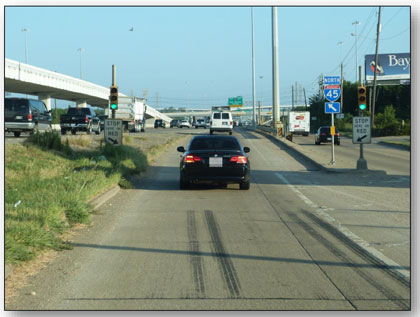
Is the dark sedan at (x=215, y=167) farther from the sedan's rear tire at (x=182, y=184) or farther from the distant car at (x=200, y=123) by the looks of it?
the distant car at (x=200, y=123)

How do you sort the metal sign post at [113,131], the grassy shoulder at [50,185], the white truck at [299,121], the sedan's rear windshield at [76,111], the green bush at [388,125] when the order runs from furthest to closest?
1. the green bush at [388,125]
2. the white truck at [299,121]
3. the sedan's rear windshield at [76,111]
4. the metal sign post at [113,131]
5. the grassy shoulder at [50,185]

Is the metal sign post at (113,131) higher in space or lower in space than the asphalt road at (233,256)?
higher

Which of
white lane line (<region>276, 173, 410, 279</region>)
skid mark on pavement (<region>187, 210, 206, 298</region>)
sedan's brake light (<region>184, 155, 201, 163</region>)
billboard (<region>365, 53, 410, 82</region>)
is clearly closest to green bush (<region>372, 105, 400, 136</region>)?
billboard (<region>365, 53, 410, 82</region>)

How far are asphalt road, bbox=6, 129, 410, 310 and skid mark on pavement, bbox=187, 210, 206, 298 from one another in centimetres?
1

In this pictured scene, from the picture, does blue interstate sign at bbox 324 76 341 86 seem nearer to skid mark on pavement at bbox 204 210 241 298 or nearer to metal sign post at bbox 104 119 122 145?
metal sign post at bbox 104 119 122 145

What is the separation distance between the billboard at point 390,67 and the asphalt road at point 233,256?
8219cm

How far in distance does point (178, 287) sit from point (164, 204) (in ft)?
23.3

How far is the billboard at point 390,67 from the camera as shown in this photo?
9369cm

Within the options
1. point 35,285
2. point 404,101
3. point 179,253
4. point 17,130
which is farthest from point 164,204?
point 404,101

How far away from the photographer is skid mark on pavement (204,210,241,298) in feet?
22.3

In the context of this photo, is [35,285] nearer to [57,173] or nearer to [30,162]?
[57,173]

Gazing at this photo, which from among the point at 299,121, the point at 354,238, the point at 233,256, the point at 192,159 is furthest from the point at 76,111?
the point at 233,256

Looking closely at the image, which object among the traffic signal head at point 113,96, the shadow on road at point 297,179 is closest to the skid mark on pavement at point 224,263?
the shadow on road at point 297,179

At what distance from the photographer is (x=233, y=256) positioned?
8.41 metres
